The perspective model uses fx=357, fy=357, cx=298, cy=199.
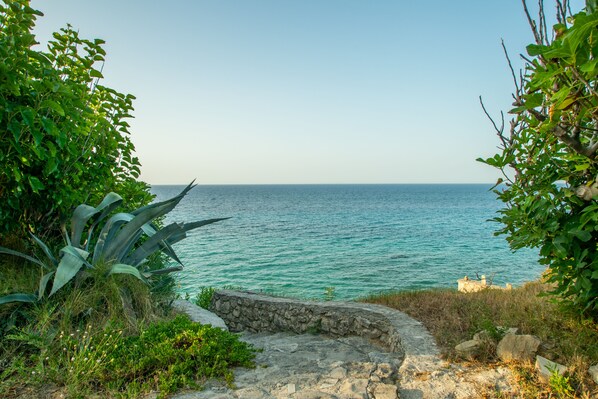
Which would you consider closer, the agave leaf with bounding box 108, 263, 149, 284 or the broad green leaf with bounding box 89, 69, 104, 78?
the agave leaf with bounding box 108, 263, 149, 284

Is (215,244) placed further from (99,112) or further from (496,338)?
(496,338)

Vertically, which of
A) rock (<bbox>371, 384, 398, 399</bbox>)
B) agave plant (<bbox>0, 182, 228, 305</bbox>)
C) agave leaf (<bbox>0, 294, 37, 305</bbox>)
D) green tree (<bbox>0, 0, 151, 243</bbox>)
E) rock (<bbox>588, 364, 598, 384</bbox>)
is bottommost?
rock (<bbox>371, 384, 398, 399</bbox>)

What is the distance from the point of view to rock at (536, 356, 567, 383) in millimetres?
2962

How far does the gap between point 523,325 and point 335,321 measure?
302cm

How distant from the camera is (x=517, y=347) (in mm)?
3439

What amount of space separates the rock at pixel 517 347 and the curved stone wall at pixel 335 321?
0.62 meters

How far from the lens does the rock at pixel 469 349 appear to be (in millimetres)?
3621

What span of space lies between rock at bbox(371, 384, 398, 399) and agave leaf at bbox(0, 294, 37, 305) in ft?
11.2

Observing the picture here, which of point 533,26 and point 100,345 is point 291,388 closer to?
point 100,345

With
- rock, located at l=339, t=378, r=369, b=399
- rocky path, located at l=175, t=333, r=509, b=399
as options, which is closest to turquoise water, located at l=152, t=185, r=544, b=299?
rocky path, located at l=175, t=333, r=509, b=399

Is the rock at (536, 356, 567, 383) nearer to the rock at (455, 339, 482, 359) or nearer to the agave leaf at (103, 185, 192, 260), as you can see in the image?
the rock at (455, 339, 482, 359)

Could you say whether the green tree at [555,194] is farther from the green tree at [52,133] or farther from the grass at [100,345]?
the green tree at [52,133]

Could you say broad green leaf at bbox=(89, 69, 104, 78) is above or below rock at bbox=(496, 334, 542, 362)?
above

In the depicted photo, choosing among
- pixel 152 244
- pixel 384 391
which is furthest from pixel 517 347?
pixel 152 244
